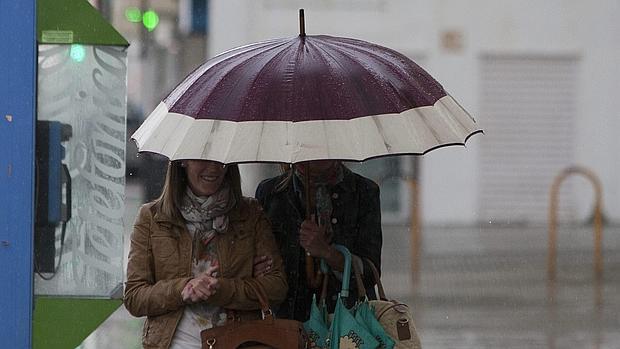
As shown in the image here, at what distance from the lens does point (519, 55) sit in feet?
56.9

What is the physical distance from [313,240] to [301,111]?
21.4 inches

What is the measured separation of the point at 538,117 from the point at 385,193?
2.60m

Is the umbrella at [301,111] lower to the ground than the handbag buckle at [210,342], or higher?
higher

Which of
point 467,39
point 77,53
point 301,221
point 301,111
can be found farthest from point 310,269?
point 467,39

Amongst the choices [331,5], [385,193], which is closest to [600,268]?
[385,193]

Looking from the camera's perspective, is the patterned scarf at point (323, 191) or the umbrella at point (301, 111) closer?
the umbrella at point (301, 111)

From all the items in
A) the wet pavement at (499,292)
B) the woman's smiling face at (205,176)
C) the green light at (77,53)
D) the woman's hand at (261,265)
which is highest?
the green light at (77,53)

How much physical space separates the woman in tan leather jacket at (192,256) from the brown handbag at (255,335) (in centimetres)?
12

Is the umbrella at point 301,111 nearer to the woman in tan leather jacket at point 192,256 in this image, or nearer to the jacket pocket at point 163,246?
the woman in tan leather jacket at point 192,256

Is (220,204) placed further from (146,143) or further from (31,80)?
(31,80)

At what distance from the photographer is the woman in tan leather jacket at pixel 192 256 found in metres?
3.80

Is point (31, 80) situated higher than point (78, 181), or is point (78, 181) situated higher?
point (31, 80)

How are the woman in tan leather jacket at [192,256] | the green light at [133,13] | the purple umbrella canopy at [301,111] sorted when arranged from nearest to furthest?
the purple umbrella canopy at [301,111] → the woman in tan leather jacket at [192,256] → the green light at [133,13]

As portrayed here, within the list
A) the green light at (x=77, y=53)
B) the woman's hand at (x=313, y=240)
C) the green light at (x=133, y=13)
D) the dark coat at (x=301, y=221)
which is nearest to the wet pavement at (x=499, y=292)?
the green light at (x=133, y=13)
